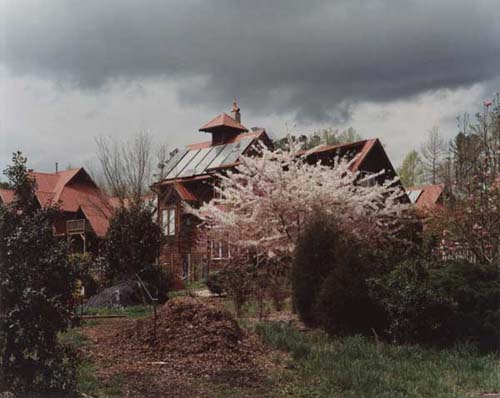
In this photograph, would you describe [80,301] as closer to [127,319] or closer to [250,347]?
[127,319]

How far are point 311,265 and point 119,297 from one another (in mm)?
5982

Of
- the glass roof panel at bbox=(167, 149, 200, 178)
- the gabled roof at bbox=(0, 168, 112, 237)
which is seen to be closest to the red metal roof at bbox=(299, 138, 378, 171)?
the glass roof panel at bbox=(167, 149, 200, 178)

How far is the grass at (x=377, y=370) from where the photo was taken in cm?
659

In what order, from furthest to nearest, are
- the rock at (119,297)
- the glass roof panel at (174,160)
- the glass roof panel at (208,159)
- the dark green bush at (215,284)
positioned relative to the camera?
the glass roof panel at (174,160)
the glass roof panel at (208,159)
the dark green bush at (215,284)
the rock at (119,297)

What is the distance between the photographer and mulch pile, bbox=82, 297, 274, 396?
698 centimetres

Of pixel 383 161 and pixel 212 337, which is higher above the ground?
pixel 383 161

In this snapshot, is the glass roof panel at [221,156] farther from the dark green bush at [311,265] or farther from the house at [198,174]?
the dark green bush at [311,265]

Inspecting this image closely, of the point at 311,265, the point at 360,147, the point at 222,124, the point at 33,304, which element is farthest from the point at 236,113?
the point at 33,304

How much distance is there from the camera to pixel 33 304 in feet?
17.6

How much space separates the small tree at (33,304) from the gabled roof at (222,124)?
22.2m

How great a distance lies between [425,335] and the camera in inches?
372

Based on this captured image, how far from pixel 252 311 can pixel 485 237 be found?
5.76m

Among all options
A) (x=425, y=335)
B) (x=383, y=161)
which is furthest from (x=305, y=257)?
(x=383, y=161)

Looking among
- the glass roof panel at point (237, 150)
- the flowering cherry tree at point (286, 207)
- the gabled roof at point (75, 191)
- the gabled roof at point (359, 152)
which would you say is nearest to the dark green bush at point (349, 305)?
the flowering cherry tree at point (286, 207)
